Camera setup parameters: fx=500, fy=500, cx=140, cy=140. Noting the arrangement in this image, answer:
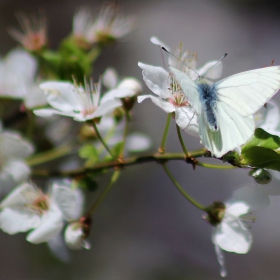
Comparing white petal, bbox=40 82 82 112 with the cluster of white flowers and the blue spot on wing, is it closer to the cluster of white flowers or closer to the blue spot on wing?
the cluster of white flowers

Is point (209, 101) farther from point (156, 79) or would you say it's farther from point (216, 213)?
point (216, 213)

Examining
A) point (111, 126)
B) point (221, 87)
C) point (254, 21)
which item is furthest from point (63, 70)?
point (254, 21)

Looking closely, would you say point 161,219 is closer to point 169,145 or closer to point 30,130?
point 169,145

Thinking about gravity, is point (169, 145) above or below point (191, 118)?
below

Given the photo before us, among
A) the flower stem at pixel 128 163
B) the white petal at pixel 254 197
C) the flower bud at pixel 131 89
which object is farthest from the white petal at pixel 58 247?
the white petal at pixel 254 197

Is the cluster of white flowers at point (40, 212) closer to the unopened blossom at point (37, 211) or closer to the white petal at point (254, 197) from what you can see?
the unopened blossom at point (37, 211)

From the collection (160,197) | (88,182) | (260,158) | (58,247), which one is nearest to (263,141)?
(260,158)
